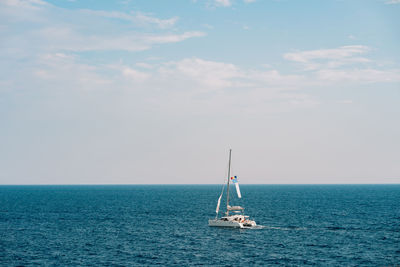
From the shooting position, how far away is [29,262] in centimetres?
6253

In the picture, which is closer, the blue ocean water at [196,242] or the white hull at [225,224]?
the blue ocean water at [196,242]

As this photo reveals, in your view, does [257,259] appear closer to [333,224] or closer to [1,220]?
[333,224]

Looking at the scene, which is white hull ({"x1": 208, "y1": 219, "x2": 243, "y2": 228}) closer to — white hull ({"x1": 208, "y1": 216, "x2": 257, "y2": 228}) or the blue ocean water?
white hull ({"x1": 208, "y1": 216, "x2": 257, "y2": 228})

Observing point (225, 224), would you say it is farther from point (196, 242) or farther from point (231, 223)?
point (196, 242)

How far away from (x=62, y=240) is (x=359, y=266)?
5825 cm

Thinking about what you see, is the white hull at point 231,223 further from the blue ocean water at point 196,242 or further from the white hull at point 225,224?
the blue ocean water at point 196,242

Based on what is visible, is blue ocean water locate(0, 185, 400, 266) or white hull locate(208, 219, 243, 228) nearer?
blue ocean water locate(0, 185, 400, 266)

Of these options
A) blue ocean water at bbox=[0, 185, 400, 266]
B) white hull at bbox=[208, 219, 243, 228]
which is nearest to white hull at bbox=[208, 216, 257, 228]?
white hull at bbox=[208, 219, 243, 228]

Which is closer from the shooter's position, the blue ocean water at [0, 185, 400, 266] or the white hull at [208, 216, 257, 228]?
the blue ocean water at [0, 185, 400, 266]

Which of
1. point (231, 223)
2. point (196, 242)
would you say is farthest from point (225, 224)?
point (196, 242)

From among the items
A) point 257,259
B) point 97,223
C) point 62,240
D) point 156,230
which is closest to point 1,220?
point 97,223

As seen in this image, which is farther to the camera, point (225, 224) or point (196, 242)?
point (225, 224)

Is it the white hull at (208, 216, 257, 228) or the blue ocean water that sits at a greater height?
the white hull at (208, 216, 257, 228)

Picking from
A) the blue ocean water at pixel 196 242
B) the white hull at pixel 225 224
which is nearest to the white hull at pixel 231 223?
the white hull at pixel 225 224
